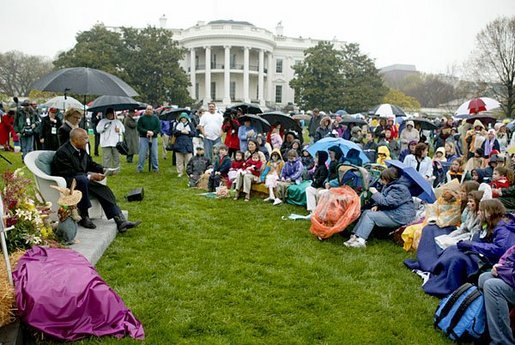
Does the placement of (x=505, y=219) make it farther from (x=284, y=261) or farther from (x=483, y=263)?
(x=284, y=261)

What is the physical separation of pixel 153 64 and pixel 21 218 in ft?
121

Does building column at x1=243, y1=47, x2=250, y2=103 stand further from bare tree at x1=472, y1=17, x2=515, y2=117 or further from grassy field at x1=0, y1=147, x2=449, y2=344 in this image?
grassy field at x1=0, y1=147, x2=449, y2=344

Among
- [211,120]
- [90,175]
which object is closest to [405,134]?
[211,120]

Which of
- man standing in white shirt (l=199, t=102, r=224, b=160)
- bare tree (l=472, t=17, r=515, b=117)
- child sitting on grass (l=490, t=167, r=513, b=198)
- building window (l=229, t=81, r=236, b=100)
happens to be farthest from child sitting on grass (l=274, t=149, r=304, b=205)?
building window (l=229, t=81, r=236, b=100)

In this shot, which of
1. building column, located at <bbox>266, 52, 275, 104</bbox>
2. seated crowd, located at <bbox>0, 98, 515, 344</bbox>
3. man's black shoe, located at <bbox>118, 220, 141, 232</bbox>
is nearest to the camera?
seated crowd, located at <bbox>0, 98, 515, 344</bbox>

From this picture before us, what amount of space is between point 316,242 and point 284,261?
970 mm

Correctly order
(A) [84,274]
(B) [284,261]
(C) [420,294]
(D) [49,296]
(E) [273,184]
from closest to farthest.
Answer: (D) [49,296]
(A) [84,274]
(C) [420,294]
(B) [284,261]
(E) [273,184]

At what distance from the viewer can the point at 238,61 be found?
57625mm

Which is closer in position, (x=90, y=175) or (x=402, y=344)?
(x=402, y=344)

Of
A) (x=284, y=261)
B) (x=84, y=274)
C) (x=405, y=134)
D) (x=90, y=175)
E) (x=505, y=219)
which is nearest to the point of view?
(x=84, y=274)

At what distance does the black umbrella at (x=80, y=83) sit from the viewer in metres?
7.25

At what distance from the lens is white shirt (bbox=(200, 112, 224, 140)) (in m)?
11.4

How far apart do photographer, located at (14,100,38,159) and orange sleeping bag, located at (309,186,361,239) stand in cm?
901

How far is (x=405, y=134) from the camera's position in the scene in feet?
36.5
